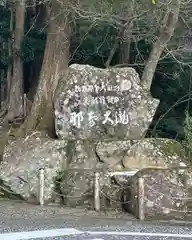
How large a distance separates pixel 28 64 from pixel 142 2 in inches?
305

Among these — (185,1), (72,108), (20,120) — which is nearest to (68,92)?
(72,108)

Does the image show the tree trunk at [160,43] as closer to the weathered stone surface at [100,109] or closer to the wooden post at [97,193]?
the weathered stone surface at [100,109]

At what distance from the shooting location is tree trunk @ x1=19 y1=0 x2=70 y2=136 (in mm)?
12424

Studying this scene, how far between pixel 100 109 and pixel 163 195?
2.90 m

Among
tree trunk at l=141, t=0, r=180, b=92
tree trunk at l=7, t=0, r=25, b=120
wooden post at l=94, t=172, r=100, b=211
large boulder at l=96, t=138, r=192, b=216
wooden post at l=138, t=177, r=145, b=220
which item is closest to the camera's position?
wooden post at l=138, t=177, r=145, b=220

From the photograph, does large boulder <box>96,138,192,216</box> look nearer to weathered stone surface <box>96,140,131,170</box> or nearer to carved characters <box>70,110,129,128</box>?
weathered stone surface <box>96,140,131,170</box>

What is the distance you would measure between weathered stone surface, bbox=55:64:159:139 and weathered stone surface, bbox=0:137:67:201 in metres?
0.46

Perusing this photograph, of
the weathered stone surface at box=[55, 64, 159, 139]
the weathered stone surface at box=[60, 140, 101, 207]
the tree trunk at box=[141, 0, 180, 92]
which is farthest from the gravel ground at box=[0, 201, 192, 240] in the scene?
the tree trunk at box=[141, 0, 180, 92]

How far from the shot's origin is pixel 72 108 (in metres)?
11.0

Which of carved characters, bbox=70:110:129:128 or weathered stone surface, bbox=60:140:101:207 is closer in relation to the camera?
weathered stone surface, bbox=60:140:101:207

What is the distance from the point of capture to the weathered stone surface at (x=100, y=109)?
36.0ft

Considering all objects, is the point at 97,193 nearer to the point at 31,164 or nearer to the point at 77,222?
the point at 77,222

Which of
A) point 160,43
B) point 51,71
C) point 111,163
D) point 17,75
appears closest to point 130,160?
point 111,163

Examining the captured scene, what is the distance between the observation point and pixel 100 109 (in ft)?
36.1
